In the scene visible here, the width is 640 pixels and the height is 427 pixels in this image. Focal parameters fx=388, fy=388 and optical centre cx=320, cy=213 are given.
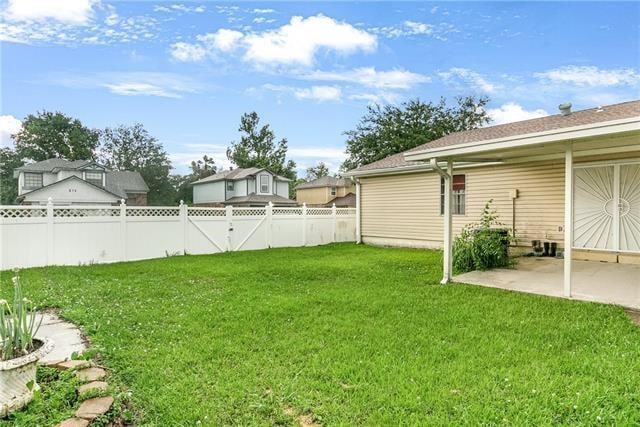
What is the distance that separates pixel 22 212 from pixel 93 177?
69.5 ft

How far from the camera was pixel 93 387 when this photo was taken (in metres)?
2.71

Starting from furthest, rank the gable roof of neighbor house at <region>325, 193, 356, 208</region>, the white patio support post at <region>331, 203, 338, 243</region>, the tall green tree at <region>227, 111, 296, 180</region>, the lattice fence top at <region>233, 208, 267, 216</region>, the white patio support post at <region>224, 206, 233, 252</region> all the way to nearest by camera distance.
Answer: the tall green tree at <region>227, 111, 296, 180</region>, the gable roof of neighbor house at <region>325, 193, 356, 208</region>, the white patio support post at <region>331, 203, 338, 243</region>, the lattice fence top at <region>233, 208, 267, 216</region>, the white patio support post at <region>224, 206, 233, 252</region>

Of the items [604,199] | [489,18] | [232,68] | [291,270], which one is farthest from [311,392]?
[232,68]

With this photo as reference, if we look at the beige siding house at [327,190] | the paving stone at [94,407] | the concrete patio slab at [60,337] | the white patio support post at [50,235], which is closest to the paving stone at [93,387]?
the paving stone at [94,407]

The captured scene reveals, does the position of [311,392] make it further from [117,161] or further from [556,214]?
[117,161]

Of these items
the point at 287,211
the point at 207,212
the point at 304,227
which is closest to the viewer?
the point at 207,212

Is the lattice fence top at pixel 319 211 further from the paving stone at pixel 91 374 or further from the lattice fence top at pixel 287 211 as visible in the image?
the paving stone at pixel 91 374

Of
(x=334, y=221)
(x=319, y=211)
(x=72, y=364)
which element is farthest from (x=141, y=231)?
(x=72, y=364)

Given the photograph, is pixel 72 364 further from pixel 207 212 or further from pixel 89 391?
pixel 207 212

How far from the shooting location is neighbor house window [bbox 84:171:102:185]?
27.0 m

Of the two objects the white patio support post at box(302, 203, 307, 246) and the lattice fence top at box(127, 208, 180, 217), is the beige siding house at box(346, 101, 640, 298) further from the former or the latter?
the lattice fence top at box(127, 208, 180, 217)

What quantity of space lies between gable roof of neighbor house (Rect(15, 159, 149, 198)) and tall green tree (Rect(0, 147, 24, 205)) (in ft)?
25.2

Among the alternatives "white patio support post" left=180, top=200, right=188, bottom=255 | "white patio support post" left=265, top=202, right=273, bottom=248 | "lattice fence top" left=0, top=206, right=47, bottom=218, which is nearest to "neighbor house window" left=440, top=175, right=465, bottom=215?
"white patio support post" left=265, top=202, right=273, bottom=248

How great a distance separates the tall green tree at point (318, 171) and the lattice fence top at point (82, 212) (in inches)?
1679
